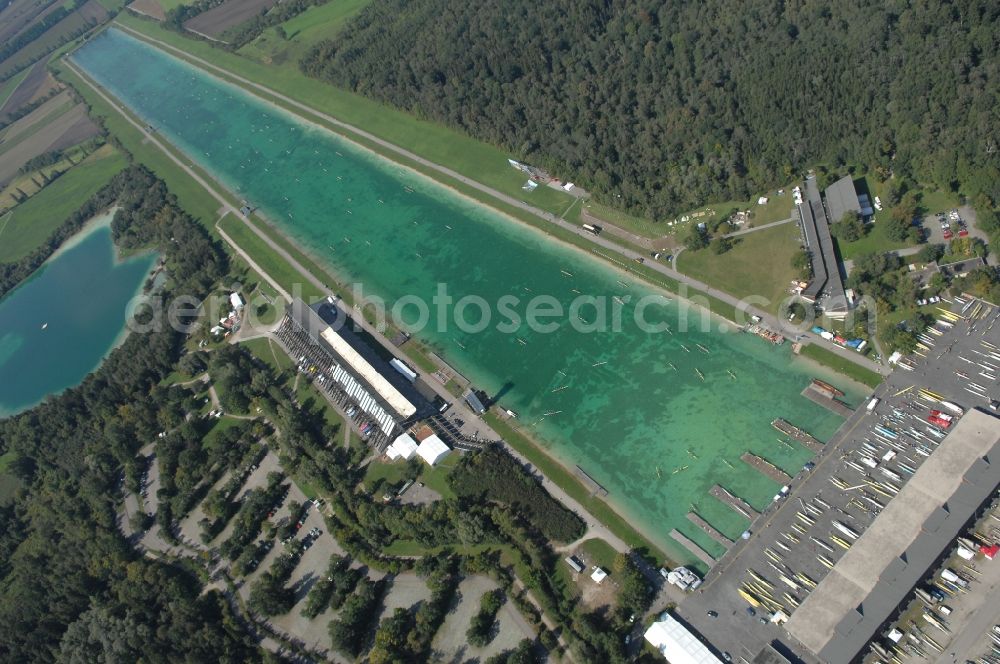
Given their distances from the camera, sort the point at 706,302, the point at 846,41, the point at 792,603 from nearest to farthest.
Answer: the point at 792,603 < the point at 706,302 < the point at 846,41

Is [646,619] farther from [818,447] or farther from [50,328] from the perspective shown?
[50,328]

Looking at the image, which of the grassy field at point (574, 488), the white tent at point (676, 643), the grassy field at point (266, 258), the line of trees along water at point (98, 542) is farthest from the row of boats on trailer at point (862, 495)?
the grassy field at point (266, 258)

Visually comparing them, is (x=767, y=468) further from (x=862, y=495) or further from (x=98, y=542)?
(x=98, y=542)

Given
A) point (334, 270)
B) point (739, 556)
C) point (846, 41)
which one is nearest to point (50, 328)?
point (334, 270)

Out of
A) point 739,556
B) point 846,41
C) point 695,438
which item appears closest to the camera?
point 739,556

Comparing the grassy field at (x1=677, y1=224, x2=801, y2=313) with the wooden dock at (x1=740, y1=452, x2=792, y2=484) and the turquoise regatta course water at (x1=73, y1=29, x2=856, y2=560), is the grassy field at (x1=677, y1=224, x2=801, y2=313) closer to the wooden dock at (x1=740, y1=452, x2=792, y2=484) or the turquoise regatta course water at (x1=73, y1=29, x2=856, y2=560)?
the turquoise regatta course water at (x1=73, y1=29, x2=856, y2=560)

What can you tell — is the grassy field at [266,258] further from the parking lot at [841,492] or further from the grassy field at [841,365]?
the parking lot at [841,492]
